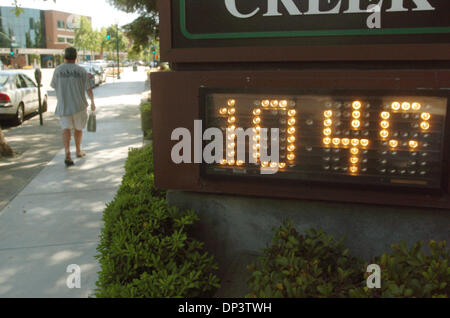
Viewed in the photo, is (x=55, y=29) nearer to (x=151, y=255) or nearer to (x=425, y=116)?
(x=151, y=255)

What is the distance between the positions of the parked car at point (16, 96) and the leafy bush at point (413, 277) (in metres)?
12.8

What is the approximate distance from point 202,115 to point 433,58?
1.40m

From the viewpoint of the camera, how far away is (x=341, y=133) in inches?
102

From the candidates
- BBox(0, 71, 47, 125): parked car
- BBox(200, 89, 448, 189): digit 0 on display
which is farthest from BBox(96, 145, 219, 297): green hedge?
BBox(0, 71, 47, 125): parked car

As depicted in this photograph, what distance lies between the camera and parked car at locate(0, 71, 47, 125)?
42.0 ft

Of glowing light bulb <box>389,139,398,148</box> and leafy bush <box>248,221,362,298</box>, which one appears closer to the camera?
leafy bush <box>248,221,362,298</box>

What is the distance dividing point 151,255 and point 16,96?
12.6 meters

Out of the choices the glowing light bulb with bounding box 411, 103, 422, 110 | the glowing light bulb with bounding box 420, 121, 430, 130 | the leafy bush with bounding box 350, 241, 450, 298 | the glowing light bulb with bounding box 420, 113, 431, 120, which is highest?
the glowing light bulb with bounding box 411, 103, 422, 110

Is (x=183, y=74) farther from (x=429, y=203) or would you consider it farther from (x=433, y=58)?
(x=429, y=203)

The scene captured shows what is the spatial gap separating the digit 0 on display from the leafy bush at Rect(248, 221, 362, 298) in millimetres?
463

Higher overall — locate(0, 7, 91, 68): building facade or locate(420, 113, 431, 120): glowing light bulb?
locate(0, 7, 91, 68): building facade

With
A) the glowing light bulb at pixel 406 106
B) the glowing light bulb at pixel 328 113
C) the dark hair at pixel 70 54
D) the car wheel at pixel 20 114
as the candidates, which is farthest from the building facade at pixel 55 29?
the glowing light bulb at pixel 406 106

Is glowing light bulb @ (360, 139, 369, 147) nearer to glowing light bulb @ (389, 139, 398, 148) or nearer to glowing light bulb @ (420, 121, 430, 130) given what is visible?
glowing light bulb @ (389, 139, 398, 148)
